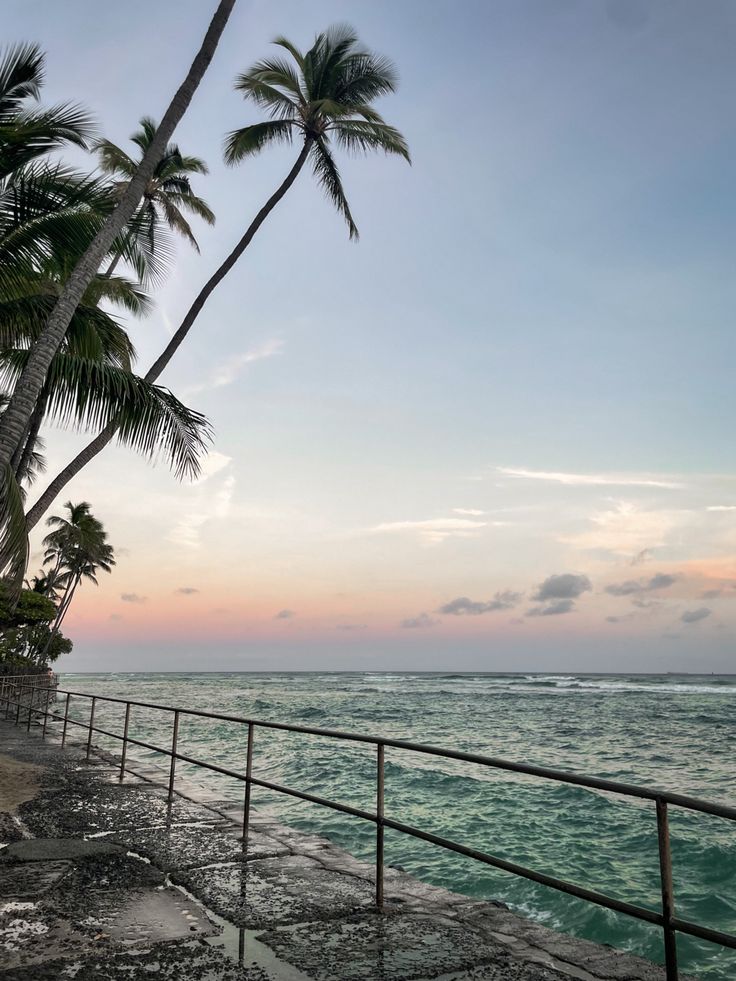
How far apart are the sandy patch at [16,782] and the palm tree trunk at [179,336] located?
9.99 ft

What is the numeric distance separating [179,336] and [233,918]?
11655 mm

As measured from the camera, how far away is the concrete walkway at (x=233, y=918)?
3.08 metres

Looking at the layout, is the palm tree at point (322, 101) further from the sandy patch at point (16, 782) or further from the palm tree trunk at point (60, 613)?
the palm tree trunk at point (60, 613)

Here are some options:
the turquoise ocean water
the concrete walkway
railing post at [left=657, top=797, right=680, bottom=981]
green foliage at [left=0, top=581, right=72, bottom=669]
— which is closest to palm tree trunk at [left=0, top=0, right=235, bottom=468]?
the concrete walkway

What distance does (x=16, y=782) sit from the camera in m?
7.72

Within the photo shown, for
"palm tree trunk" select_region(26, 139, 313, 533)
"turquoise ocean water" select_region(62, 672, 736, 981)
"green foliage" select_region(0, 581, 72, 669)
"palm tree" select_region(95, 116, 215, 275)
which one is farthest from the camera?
"green foliage" select_region(0, 581, 72, 669)

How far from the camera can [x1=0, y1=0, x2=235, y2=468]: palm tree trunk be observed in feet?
22.8

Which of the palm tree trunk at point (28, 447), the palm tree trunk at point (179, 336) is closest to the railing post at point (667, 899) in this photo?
the palm tree trunk at point (179, 336)

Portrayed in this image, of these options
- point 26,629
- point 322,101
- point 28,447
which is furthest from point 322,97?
point 26,629

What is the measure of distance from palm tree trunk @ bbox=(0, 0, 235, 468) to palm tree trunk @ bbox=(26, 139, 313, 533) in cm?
262

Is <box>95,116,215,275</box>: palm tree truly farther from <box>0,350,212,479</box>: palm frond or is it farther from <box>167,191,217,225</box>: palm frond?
<box>0,350,212,479</box>: palm frond

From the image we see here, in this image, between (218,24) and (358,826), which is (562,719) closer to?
(358,826)

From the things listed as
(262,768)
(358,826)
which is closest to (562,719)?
(262,768)

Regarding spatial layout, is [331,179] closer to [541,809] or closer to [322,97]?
[322,97]
